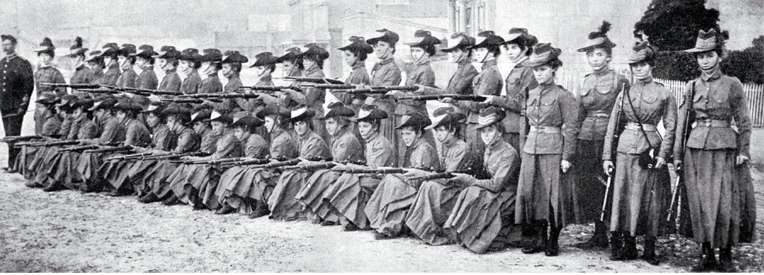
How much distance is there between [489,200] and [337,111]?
2.41 metres

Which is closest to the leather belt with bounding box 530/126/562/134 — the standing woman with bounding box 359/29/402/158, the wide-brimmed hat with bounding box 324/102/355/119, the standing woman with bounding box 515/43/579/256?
the standing woman with bounding box 515/43/579/256

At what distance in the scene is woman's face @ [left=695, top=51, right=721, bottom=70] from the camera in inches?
242

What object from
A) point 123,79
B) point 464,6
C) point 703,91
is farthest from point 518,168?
point 464,6

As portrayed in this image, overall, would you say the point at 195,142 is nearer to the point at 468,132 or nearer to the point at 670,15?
the point at 468,132

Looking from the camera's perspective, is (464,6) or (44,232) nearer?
(44,232)

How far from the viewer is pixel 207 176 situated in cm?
926

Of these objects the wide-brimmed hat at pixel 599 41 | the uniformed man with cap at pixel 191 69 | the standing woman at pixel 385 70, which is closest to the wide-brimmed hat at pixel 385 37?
the standing woman at pixel 385 70

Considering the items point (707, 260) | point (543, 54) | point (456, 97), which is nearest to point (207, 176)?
point (456, 97)

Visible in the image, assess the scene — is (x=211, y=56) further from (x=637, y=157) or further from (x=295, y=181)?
(x=637, y=157)

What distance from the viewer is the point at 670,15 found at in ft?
46.4

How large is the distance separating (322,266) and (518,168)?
2.15m

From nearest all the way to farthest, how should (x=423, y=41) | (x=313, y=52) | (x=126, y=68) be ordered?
1. (x=423, y=41)
2. (x=313, y=52)
3. (x=126, y=68)

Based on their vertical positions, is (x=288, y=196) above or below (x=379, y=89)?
below

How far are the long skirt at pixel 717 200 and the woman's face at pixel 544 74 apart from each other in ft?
4.73
